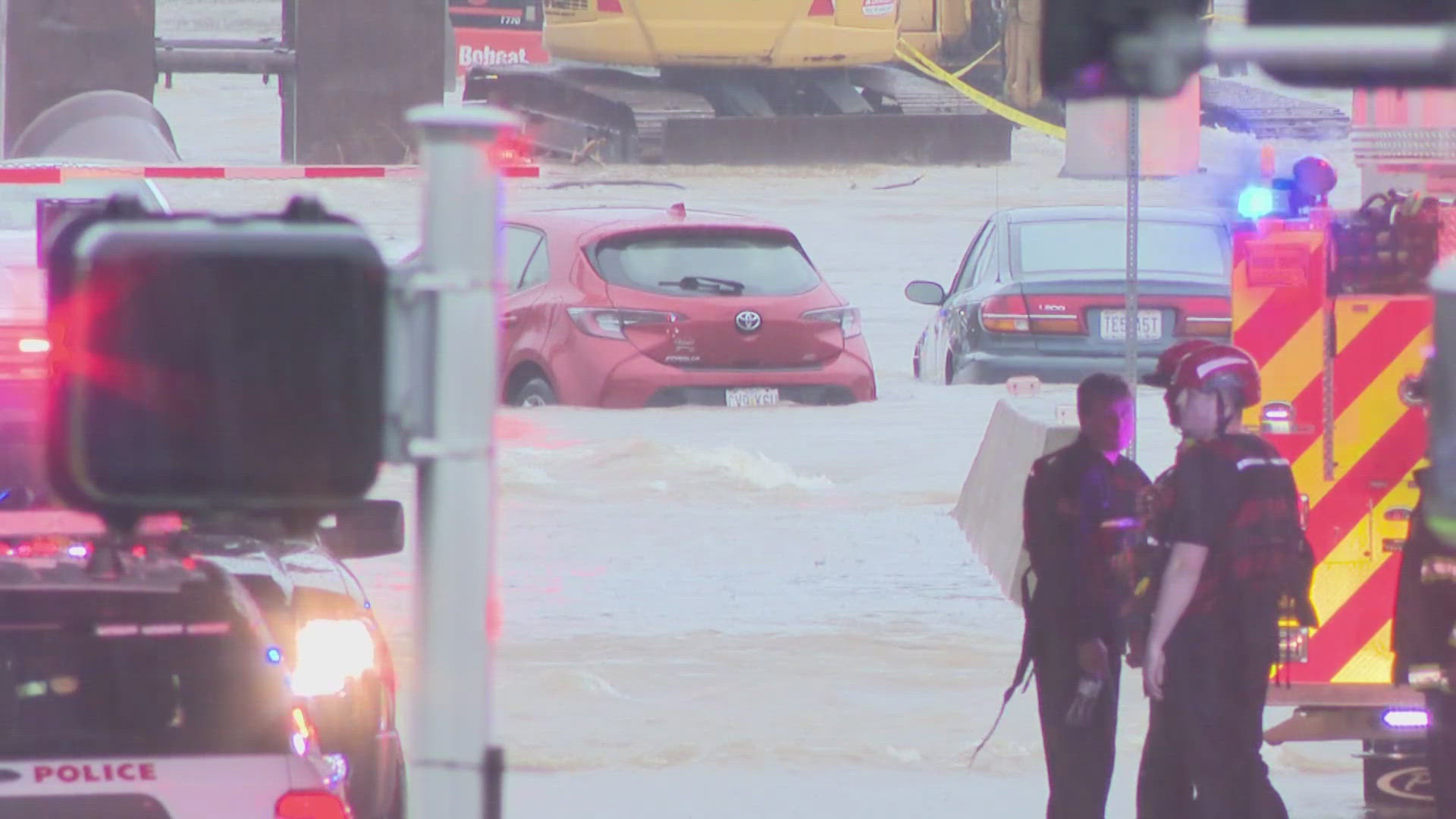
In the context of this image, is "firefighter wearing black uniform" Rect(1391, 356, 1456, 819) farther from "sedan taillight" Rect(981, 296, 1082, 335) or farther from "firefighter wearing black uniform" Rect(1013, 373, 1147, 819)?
"sedan taillight" Rect(981, 296, 1082, 335)

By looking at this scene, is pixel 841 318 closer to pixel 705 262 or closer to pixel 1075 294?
pixel 705 262

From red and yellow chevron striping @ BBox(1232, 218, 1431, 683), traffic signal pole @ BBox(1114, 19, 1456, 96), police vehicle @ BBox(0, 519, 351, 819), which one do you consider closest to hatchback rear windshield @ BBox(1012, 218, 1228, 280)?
red and yellow chevron striping @ BBox(1232, 218, 1431, 683)

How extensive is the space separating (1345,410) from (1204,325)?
696 centimetres

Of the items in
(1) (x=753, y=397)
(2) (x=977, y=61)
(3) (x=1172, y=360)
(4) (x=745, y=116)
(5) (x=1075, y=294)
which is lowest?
(1) (x=753, y=397)

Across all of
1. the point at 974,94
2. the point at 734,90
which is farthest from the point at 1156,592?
the point at 974,94

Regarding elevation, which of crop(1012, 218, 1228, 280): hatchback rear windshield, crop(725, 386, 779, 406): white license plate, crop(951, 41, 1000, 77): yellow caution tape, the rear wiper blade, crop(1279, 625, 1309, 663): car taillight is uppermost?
crop(951, 41, 1000, 77): yellow caution tape

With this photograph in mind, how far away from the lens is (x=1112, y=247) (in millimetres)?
14977

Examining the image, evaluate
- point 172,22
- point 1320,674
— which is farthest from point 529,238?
point 172,22

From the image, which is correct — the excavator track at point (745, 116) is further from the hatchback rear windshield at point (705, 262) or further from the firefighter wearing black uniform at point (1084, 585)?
the firefighter wearing black uniform at point (1084, 585)

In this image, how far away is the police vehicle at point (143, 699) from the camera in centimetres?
459

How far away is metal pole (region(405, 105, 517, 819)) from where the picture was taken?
2.33 meters

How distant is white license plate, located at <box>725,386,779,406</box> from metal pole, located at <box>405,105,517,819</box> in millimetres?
12306

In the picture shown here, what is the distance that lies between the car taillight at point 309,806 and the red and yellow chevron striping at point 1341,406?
3153 millimetres

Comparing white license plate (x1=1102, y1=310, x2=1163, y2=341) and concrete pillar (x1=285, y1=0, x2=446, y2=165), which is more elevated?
concrete pillar (x1=285, y1=0, x2=446, y2=165)
